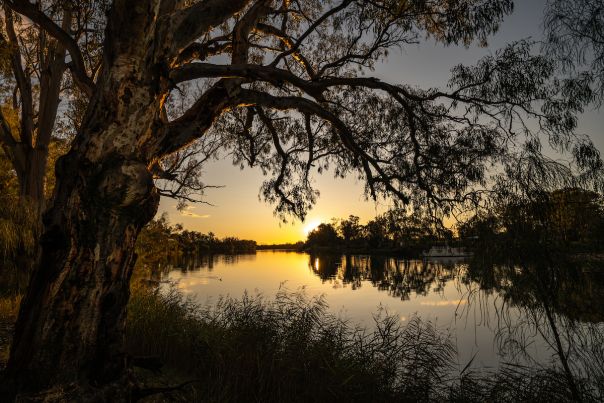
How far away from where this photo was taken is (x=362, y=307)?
1479cm

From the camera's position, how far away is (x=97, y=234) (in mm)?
2572

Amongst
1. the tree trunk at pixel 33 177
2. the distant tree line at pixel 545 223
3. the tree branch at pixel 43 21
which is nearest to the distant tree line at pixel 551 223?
the distant tree line at pixel 545 223

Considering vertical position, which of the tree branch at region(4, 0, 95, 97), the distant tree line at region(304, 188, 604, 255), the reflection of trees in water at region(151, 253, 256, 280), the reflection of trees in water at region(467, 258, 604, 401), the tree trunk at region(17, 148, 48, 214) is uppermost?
the tree branch at region(4, 0, 95, 97)

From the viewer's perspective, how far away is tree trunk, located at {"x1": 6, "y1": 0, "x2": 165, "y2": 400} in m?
2.41

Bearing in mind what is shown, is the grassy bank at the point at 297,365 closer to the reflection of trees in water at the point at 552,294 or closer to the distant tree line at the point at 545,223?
the reflection of trees in water at the point at 552,294

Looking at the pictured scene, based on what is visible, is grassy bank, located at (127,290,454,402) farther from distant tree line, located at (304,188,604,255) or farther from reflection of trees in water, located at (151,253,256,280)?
reflection of trees in water, located at (151,253,256,280)

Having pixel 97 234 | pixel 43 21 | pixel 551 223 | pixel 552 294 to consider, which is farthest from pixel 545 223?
pixel 43 21

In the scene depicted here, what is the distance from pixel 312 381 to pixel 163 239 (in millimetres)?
8155

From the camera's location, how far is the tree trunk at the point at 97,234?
2406mm

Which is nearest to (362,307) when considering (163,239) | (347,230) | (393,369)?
(163,239)

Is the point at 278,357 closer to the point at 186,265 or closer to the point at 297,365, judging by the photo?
the point at 297,365

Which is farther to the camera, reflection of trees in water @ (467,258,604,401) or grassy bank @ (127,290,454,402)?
grassy bank @ (127,290,454,402)

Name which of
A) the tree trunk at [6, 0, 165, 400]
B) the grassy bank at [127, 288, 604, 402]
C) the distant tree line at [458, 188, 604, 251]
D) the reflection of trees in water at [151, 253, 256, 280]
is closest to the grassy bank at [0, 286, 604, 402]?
the grassy bank at [127, 288, 604, 402]

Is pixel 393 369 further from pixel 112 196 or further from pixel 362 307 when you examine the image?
pixel 362 307
